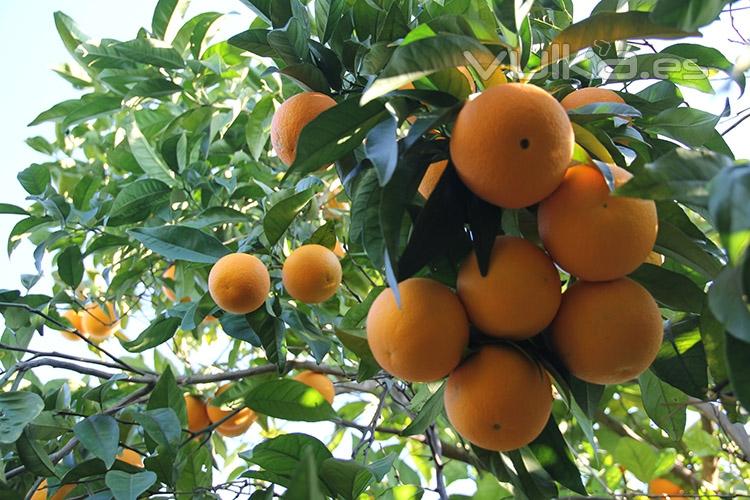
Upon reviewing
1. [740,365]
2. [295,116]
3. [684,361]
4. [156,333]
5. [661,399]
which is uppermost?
[295,116]

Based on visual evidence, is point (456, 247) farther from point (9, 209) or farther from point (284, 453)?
point (9, 209)

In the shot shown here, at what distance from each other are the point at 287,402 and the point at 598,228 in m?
0.84

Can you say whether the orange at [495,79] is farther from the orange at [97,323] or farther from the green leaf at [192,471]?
the orange at [97,323]

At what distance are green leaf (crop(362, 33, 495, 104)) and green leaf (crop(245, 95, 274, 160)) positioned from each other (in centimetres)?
122

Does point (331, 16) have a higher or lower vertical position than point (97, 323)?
higher

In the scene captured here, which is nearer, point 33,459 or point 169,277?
point 33,459

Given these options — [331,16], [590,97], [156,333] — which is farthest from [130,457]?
[590,97]

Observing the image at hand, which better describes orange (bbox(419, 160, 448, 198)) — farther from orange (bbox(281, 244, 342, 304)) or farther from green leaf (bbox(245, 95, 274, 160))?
green leaf (bbox(245, 95, 274, 160))

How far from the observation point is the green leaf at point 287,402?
144 centimetres

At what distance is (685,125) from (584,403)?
50 cm

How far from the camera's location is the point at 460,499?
187 centimetres

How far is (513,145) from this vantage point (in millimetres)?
812

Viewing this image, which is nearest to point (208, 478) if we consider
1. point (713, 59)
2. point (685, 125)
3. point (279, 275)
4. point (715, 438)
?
point (279, 275)

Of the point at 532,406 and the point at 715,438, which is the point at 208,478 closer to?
the point at 532,406
